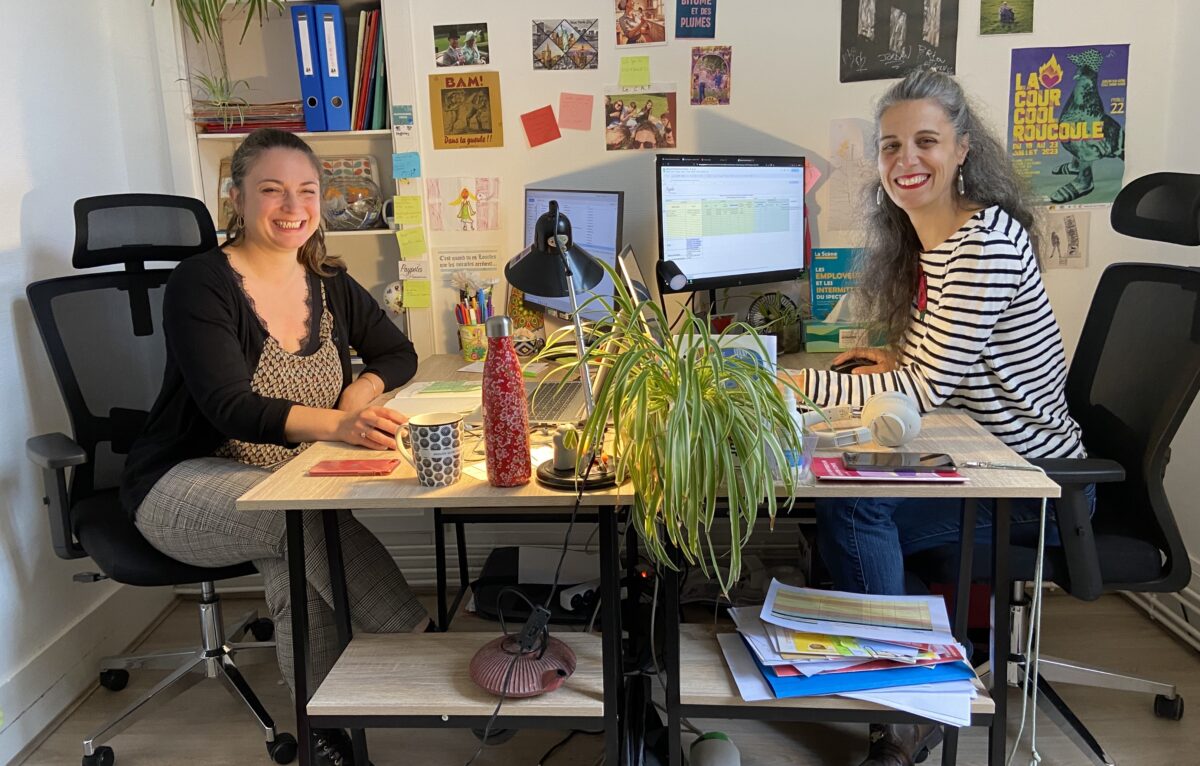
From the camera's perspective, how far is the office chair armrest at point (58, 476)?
1926mm

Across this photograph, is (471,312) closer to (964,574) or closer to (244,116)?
(244,116)

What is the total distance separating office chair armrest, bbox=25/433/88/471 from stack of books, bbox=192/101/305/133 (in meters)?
1.06

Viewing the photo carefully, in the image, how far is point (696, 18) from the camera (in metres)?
2.57

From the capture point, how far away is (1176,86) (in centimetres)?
248

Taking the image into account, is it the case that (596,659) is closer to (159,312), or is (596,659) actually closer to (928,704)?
(928,704)

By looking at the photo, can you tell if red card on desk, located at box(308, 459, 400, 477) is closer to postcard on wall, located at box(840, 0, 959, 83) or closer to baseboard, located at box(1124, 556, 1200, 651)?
postcard on wall, located at box(840, 0, 959, 83)

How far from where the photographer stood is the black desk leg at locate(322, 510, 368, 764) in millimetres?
1673

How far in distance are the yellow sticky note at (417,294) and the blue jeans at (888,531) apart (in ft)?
4.49

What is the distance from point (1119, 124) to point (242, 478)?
7.85 feet

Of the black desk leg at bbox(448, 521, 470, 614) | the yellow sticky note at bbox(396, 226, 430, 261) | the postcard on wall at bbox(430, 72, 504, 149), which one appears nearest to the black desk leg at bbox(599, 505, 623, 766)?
the black desk leg at bbox(448, 521, 470, 614)

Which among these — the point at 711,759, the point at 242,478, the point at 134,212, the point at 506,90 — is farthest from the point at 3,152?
the point at 711,759

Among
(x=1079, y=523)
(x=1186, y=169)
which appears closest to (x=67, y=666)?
(x=1079, y=523)

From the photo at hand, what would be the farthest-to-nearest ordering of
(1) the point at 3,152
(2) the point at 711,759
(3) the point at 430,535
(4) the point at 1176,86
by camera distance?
1. (3) the point at 430,535
2. (4) the point at 1176,86
3. (1) the point at 3,152
4. (2) the point at 711,759

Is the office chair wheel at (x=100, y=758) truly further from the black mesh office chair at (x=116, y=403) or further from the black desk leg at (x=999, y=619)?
the black desk leg at (x=999, y=619)
